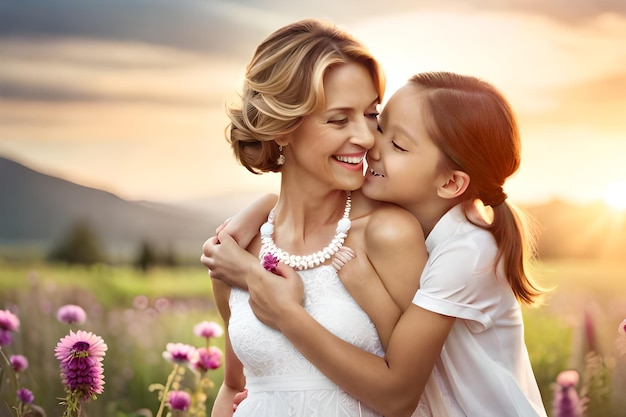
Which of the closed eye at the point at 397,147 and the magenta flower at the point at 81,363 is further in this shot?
the magenta flower at the point at 81,363

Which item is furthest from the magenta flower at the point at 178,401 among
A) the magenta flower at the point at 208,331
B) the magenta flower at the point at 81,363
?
the magenta flower at the point at 81,363

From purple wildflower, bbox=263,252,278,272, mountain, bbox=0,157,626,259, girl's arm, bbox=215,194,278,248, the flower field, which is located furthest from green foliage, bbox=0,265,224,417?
purple wildflower, bbox=263,252,278,272

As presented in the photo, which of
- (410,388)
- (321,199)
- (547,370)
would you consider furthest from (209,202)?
(410,388)

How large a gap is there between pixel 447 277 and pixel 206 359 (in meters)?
1.54

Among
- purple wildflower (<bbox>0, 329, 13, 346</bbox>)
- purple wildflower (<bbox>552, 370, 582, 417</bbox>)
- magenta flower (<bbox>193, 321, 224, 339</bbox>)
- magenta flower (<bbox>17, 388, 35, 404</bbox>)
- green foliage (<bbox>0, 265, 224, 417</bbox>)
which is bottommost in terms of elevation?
green foliage (<bbox>0, 265, 224, 417</bbox>)

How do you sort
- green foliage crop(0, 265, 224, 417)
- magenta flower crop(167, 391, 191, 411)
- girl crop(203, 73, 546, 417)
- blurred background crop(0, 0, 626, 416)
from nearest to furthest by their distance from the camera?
1. girl crop(203, 73, 546, 417)
2. magenta flower crop(167, 391, 191, 411)
3. blurred background crop(0, 0, 626, 416)
4. green foliage crop(0, 265, 224, 417)

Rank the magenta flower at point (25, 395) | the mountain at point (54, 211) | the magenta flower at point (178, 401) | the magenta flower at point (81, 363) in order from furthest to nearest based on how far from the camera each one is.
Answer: the mountain at point (54, 211)
the magenta flower at point (25, 395)
the magenta flower at point (178, 401)
the magenta flower at point (81, 363)

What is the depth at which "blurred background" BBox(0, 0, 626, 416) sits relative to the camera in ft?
14.1

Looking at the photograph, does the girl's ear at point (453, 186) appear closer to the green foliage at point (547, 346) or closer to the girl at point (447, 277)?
the girl at point (447, 277)

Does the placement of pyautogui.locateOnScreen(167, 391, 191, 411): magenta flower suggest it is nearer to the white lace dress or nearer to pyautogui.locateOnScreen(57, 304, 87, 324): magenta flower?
pyautogui.locateOnScreen(57, 304, 87, 324): magenta flower

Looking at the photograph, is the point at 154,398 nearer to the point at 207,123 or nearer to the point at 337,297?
the point at 207,123

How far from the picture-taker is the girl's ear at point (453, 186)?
224 cm

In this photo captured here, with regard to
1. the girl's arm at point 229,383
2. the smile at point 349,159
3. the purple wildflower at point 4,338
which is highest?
the smile at point 349,159

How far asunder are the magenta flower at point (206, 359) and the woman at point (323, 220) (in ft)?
3.34
